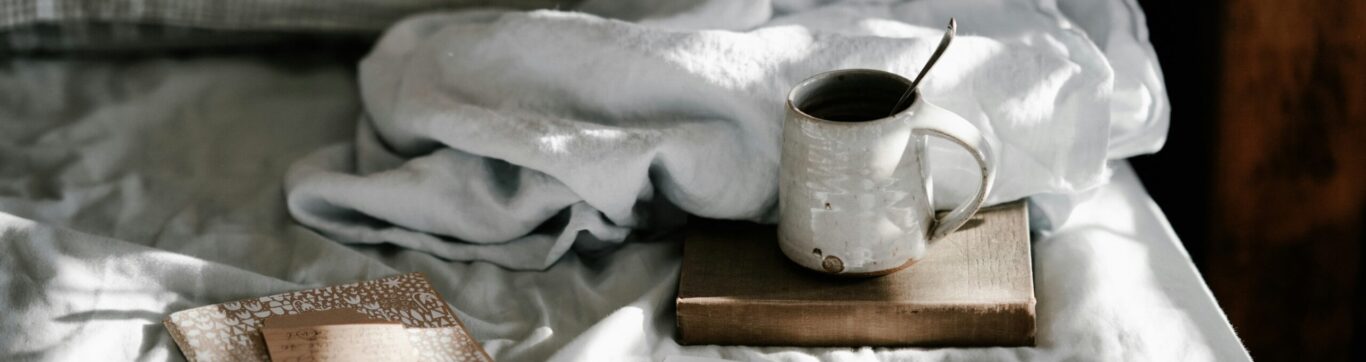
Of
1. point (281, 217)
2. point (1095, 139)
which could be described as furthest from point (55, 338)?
point (1095, 139)

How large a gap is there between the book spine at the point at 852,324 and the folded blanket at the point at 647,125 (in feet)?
0.31

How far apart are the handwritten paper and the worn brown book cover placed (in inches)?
6.3

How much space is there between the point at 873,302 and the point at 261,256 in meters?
0.39

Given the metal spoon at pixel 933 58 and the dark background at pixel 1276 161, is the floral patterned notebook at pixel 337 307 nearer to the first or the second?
the metal spoon at pixel 933 58

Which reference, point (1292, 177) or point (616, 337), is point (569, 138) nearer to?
point (616, 337)

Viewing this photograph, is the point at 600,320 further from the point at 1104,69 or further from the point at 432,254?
the point at 1104,69

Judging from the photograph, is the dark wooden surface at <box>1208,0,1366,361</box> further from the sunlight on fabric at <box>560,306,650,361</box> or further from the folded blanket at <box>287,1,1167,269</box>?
the sunlight on fabric at <box>560,306,650,361</box>

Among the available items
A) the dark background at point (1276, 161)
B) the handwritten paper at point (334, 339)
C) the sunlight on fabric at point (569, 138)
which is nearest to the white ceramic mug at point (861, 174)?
the sunlight on fabric at point (569, 138)

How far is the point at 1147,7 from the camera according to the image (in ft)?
3.54

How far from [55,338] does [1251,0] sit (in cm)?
80

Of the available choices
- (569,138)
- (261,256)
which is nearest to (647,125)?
(569,138)

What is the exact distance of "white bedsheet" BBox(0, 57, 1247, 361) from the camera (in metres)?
0.69

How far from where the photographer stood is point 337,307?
2.35ft

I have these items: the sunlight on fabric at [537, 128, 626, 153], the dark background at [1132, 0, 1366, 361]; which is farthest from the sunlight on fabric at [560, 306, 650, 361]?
the dark background at [1132, 0, 1366, 361]
